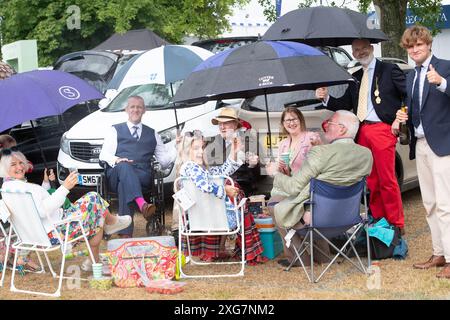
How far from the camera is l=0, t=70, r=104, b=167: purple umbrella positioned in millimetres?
6383

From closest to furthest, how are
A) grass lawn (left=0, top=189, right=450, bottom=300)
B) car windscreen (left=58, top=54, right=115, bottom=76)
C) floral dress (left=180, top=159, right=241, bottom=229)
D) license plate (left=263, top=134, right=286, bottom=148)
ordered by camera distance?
1. grass lawn (left=0, top=189, right=450, bottom=300)
2. floral dress (left=180, top=159, right=241, bottom=229)
3. license plate (left=263, top=134, right=286, bottom=148)
4. car windscreen (left=58, top=54, right=115, bottom=76)

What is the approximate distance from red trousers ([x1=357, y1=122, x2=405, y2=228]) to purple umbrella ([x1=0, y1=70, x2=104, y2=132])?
8.75 feet

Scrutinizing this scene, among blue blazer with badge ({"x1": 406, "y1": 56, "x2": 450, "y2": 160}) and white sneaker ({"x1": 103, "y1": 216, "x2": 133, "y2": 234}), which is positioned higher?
blue blazer with badge ({"x1": 406, "y1": 56, "x2": 450, "y2": 160})

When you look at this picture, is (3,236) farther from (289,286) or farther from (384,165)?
(384,165)

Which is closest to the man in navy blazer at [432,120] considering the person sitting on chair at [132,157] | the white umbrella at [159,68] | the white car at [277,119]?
the white car at [277,119]

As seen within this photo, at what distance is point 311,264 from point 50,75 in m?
2.94

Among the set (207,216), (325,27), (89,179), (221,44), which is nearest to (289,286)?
(207,216)

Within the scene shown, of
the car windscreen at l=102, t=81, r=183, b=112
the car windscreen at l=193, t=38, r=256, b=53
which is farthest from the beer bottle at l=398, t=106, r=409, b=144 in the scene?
the car windscreen at l=193, t=38, r=256, b=53

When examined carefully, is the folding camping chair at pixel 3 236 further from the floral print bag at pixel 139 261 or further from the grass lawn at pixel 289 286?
the floral print bag at pixel 139 261

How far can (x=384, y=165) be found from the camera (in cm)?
748

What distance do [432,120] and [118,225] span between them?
9.90ft

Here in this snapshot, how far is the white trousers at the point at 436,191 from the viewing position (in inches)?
240

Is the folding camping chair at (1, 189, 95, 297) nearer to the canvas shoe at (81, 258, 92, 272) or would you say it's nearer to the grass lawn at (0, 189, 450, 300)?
the grass lawn at (0, 189, 450, 300)

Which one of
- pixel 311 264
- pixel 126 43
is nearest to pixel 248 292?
pixel 311 264
